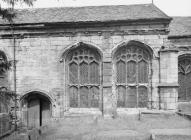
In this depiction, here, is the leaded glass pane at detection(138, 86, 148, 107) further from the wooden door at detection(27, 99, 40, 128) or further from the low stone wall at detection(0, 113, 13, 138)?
the low stone wall at detection(0, 113, 13, 138)

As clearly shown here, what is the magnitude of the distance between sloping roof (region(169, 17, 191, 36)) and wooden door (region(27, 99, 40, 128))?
9.16 metres

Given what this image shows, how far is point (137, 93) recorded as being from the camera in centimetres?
1155

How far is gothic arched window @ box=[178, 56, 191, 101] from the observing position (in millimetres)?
13742

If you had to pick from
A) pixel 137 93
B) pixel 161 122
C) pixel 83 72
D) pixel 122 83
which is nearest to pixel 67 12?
pixel 83 72

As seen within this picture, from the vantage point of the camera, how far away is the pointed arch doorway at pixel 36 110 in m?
11.8

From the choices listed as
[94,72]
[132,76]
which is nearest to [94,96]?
[94,72]

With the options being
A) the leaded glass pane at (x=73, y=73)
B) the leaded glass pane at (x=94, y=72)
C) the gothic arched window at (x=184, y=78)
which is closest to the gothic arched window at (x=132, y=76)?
the leaded glass pane at (x=94, y=72)

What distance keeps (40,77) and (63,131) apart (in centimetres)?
397

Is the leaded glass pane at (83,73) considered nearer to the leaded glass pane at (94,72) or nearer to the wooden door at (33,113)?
the leaded glass pane at (94,72)

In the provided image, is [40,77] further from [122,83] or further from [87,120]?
[122,83]

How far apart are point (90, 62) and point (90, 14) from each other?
2.78 m

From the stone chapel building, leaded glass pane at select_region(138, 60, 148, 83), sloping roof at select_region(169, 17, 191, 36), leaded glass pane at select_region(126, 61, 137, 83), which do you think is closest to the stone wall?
the stone chapel building

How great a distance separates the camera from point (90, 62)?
38.6ft

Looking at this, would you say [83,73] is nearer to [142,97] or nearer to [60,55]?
[60,55]
